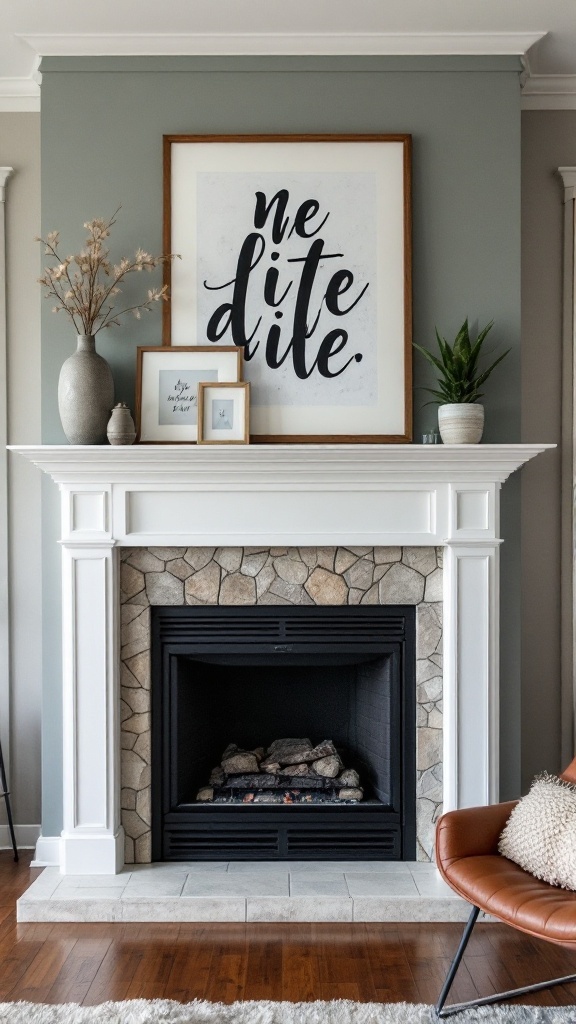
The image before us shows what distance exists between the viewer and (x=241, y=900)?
264 cm

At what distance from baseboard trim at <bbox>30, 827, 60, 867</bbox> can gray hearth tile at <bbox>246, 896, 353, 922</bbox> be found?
814 millimetres

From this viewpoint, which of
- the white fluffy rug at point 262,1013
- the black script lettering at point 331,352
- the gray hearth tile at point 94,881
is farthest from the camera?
the black script lettering at point 331,352

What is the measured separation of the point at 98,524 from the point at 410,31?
202 cm

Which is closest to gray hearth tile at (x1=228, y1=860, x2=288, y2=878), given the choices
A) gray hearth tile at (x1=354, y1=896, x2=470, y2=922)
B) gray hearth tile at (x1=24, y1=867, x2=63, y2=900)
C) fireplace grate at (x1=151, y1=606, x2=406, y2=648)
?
gray hearth tile at (x1=354, y1=896, x2=470, y2=922)

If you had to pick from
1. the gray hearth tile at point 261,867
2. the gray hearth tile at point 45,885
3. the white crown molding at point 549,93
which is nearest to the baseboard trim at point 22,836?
the gray hearth tile at point 45,885

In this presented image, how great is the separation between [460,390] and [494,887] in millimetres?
1545

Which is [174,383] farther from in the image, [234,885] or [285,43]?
[234,885]

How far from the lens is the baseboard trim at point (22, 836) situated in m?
3.27

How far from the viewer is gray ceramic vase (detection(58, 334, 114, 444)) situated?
9.18 feet

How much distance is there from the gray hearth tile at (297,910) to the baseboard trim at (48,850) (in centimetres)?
81

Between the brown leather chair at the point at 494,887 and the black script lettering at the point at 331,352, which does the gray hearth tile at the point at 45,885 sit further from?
the black script lettering at the point at 331,352

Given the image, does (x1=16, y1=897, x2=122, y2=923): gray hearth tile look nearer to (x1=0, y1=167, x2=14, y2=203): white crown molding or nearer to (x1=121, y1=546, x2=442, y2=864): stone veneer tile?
(x1=121, y1=546, x2=442, y2=864): stone veneer tile

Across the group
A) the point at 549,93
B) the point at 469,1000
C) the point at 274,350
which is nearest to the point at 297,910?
the point at 469,1000

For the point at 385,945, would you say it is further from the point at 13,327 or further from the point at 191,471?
the point at 13,327
